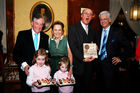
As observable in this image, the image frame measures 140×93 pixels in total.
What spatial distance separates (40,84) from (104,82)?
1.39 meters

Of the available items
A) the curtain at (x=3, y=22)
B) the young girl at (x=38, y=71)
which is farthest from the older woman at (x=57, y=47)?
the curtain at (x=3, y=22)

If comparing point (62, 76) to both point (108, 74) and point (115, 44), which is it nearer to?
point (108, 74)

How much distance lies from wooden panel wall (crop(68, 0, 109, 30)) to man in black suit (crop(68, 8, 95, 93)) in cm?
286

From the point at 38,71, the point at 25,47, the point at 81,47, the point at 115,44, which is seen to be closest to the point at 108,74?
the point at 115,44

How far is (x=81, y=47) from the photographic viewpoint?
2.72m

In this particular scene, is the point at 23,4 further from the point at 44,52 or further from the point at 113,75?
the point at 113,75

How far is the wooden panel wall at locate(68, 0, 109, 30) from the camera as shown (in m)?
5.53

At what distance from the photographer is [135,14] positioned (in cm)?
534

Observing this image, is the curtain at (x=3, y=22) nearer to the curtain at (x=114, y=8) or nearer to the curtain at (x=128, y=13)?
the curtain at (x=114, y=8)

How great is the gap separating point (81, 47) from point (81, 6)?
3381 mm

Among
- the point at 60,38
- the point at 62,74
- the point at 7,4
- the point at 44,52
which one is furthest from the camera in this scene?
the point at 7,4

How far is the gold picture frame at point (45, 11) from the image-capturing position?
5.14 metres

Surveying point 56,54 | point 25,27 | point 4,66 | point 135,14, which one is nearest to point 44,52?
point 56,54

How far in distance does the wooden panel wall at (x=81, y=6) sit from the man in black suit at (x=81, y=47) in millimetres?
2862
